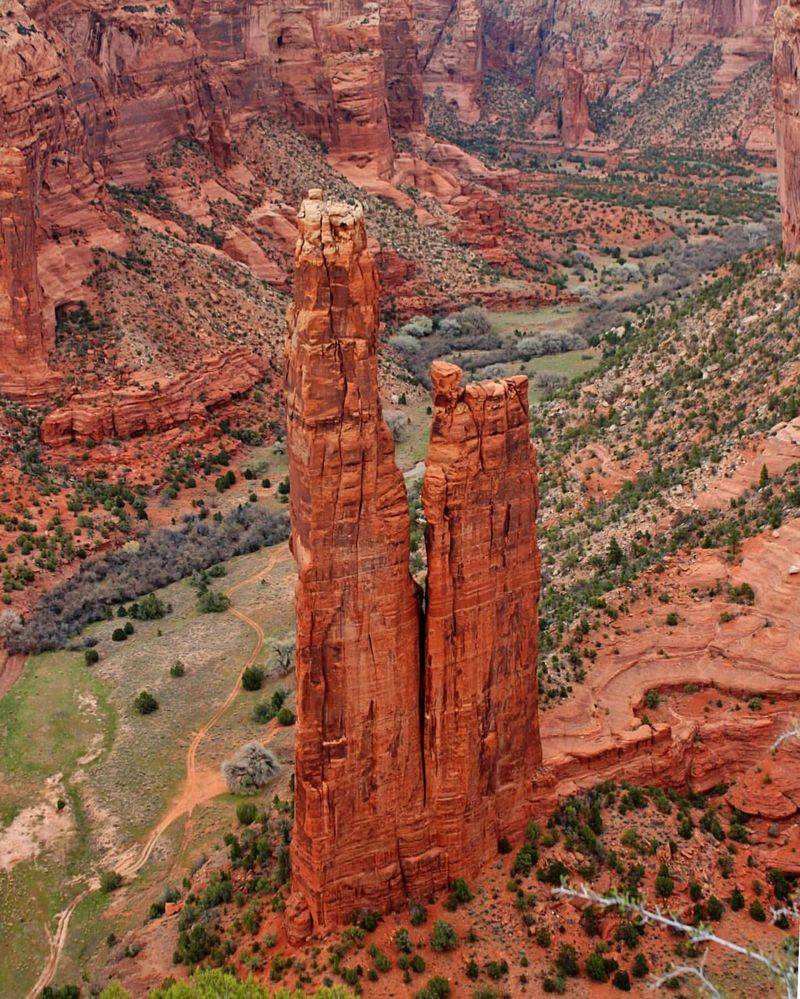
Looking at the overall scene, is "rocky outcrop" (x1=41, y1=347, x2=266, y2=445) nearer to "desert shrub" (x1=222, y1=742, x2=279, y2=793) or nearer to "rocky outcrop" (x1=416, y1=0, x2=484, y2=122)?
"desert shrub" (x1=222, y1=742, x2=279, y2=793)

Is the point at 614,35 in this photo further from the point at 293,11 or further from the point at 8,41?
the point at 8,41

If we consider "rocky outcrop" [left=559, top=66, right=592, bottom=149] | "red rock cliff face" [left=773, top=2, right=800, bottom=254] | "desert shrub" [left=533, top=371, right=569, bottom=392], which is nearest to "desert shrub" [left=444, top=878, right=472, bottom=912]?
"red rock cliff face" [left=773, top=2, right=800, bottom=254]

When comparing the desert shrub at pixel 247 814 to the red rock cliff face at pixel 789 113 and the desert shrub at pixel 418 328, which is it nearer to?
the red rock cliff face at pixel 789 113

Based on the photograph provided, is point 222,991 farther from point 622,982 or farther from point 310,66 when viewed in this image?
point 310,66

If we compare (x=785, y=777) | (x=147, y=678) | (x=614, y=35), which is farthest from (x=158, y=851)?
(x=614, y=35)

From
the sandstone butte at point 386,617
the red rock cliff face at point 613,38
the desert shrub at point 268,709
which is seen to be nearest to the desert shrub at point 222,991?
the sandstone butte at point 386,617
